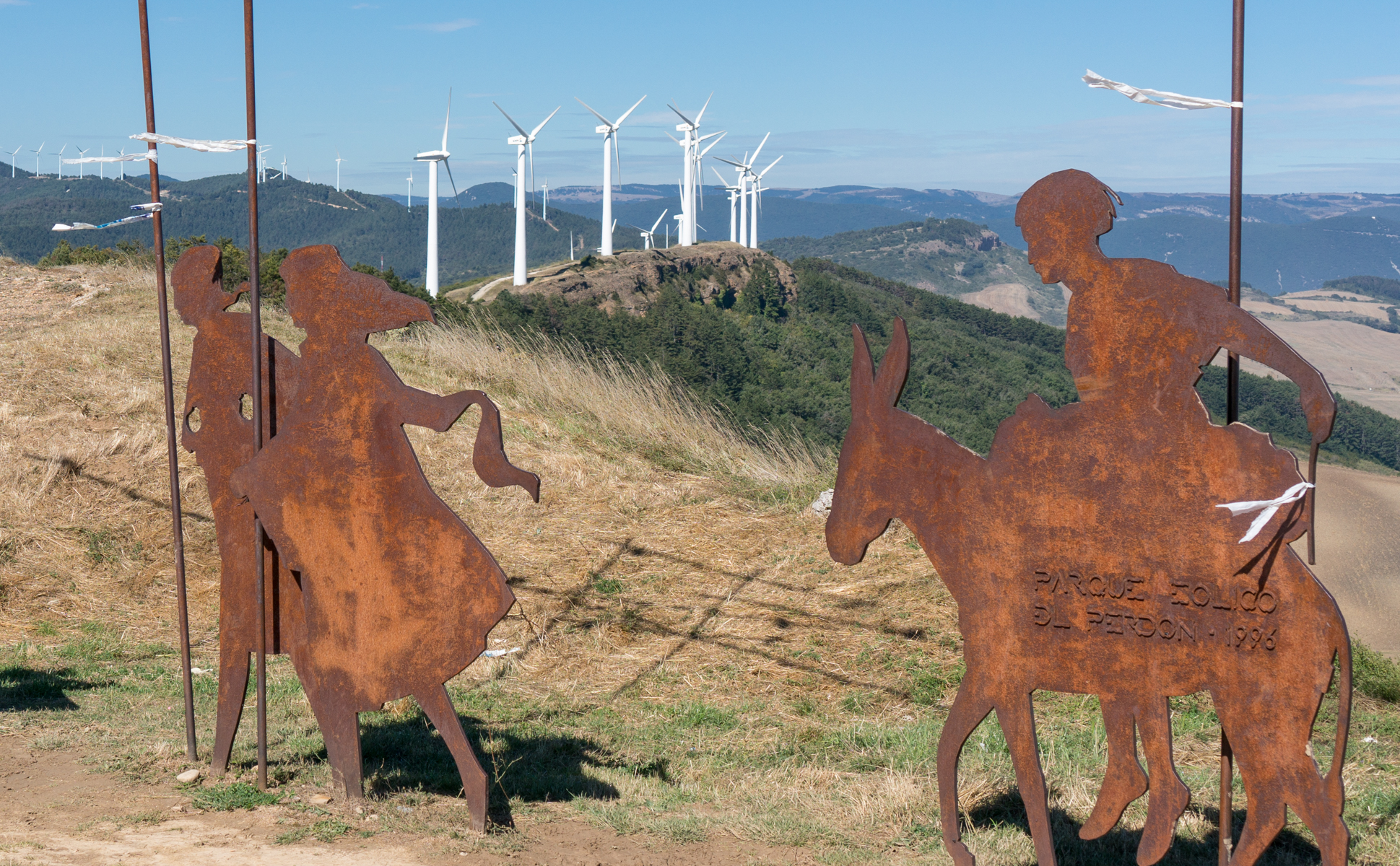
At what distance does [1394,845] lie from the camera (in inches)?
168

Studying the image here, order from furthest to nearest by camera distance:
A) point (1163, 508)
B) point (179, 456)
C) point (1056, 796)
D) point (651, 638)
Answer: point (179, 456) → point (651, 638) → point (1056, 796) → point (1163, 508)

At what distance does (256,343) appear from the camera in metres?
4.46

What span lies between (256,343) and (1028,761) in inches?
128

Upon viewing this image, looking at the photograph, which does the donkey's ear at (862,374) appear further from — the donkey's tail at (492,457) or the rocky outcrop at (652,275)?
the rocky outcrop at (652,275)

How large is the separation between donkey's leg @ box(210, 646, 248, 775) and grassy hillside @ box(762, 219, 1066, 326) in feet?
369

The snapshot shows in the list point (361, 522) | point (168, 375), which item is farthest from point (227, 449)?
point (361, 522)

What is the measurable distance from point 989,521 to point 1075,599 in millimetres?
361

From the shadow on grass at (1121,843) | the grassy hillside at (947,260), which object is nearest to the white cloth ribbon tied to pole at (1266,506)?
the shadow on grass at (1121,843)

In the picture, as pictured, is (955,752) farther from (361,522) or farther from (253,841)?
(253,841)

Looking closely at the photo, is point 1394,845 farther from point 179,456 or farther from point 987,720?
point 179,456

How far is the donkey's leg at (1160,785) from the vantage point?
354cm

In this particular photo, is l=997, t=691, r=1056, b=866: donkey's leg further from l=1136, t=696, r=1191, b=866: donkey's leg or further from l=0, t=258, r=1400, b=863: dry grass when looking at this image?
l=0, t=258, r=1400, b=863: dry grass

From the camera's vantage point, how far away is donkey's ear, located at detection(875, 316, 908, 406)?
3.70m

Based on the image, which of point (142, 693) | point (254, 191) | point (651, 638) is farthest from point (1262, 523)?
point (142, 693)
